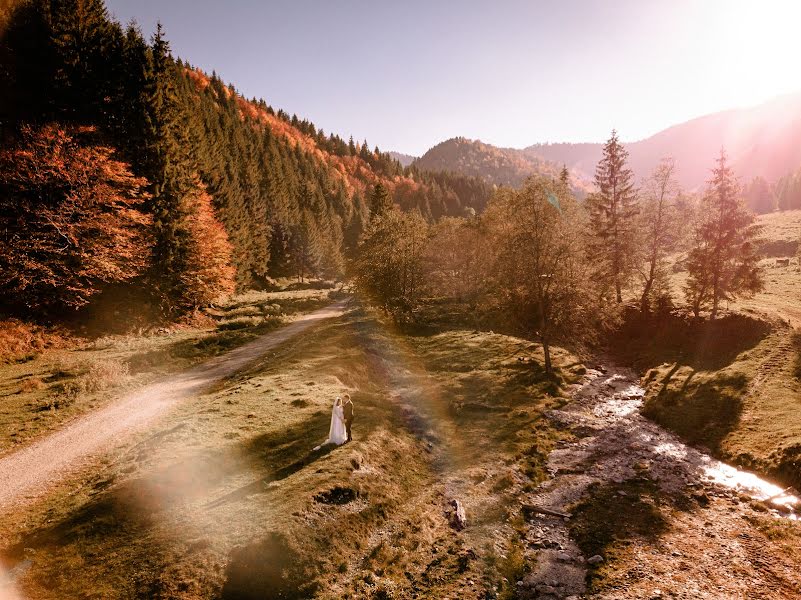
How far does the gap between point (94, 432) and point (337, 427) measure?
10.9 metres

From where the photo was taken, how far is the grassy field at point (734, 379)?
1992 centimetres

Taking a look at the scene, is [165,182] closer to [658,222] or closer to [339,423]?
[339,423]

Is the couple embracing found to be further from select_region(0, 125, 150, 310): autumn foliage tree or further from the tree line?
A: select_region(0, 125, 150, 310): autumn foliage tree

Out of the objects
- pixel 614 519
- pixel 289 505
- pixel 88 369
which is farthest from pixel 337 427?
pixel 88 369

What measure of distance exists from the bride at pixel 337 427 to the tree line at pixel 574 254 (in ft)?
56.6

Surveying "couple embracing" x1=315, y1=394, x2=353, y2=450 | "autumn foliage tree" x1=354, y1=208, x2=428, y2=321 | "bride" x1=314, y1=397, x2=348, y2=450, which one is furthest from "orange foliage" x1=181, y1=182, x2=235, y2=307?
"bride" x1=314, y1=397, x2=348, y2=450

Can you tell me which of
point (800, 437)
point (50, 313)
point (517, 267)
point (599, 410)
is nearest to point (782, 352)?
point (800, 437)

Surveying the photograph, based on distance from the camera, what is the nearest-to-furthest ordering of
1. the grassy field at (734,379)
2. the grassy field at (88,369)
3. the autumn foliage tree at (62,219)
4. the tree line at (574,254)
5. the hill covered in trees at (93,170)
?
the grassy field at (88,369)
the grassy field at (734,379)
the autumn foliage tree at (62,219)
the hill covered in trees at (93,170)
the tree line at (574,254)

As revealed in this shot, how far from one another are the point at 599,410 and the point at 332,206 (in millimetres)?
125084

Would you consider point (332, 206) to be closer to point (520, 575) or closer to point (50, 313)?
point (50, 313)

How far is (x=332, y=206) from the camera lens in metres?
139

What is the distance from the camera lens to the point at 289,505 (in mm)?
13164

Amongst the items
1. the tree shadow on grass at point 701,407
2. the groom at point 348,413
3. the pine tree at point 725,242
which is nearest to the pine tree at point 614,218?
the pine tree at point 725,242

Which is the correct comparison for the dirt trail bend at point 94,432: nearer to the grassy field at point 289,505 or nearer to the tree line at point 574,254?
the grassy field at point 289,505
